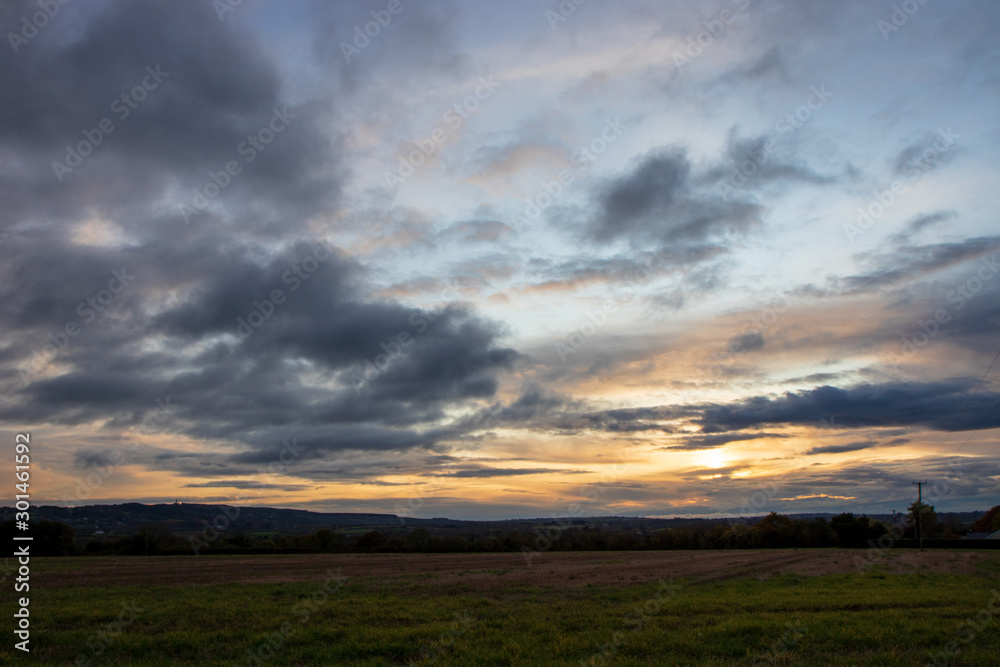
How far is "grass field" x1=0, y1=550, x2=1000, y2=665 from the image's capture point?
14539mm

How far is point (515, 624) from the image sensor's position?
1836cm

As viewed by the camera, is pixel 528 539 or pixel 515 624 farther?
pixel 528 539

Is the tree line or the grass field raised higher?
the grass field

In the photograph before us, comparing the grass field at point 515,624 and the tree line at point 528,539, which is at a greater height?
the grass field at point 515,624

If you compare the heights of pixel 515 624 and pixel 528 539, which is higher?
pixel 515 624

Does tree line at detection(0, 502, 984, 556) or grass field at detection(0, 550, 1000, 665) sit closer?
grass field at detection(0, 550, 1000, 665)

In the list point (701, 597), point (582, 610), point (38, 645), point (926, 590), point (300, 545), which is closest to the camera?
point (38, 645)

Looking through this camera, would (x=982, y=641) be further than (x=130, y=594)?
No

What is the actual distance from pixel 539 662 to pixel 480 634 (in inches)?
148

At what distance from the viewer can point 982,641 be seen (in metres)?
16.2

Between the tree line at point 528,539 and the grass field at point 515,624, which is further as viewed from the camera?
the tree line at point 528,539

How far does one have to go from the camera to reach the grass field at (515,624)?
14539mm

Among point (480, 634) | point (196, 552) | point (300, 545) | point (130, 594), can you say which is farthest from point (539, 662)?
point (300, 545)

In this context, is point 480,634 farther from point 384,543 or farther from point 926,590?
point 384,543
